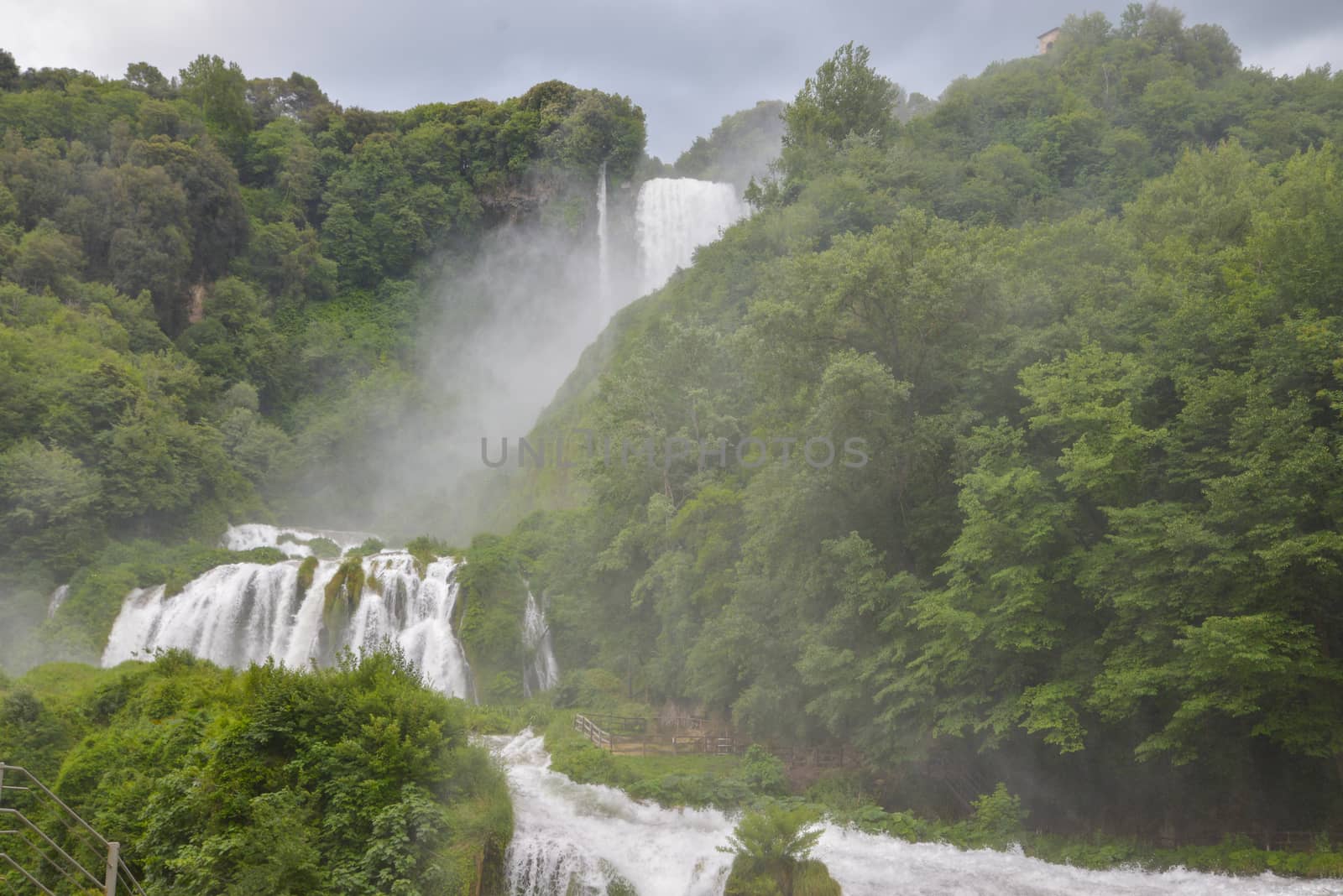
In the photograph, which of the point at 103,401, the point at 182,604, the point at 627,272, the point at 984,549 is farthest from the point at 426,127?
the point at 984,549

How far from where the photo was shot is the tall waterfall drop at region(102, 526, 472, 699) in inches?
1881

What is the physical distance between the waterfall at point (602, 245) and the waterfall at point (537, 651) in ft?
166

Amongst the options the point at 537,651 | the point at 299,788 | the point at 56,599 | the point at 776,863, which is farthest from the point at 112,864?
the point at 56,599

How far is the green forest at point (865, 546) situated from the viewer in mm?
22906

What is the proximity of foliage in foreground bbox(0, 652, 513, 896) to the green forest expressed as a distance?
0.09m

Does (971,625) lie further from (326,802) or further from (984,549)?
(326,802)

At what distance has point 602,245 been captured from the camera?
98.1m

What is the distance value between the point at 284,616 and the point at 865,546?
30.8 m

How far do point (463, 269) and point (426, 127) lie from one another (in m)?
15.5

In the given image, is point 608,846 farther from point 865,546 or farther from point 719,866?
point 865,546

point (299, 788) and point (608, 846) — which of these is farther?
point (608, 846)

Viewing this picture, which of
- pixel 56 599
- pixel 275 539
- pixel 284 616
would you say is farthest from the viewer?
pixel 275 539

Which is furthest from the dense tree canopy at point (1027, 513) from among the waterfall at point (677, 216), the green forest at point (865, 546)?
the waterfall at point (677, 216)

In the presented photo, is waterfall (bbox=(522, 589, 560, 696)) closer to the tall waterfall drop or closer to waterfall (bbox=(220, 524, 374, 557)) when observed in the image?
the tall waterfall drop
